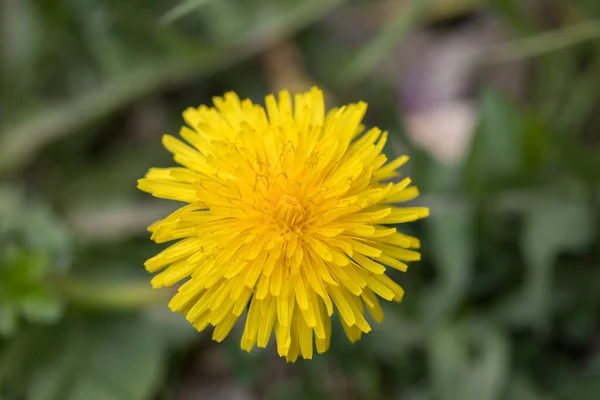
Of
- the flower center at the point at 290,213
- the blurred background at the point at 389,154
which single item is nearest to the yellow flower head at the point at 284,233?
the flower center at the point at 290,213

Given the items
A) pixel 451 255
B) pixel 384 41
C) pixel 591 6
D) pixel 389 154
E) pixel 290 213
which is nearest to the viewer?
pixel 290 213

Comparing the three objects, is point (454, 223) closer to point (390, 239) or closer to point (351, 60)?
point (390, 239)

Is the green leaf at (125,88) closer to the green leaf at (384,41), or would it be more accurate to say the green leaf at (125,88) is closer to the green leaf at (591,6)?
the green leaf at (384,41)

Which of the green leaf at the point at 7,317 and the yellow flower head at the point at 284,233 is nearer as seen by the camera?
the yellow flower head at the point at 284,233

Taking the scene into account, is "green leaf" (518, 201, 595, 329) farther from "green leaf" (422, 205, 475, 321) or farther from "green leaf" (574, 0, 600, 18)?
"green leaf" (574, 0, 600, 18)

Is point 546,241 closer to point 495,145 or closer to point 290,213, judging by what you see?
point 495,145

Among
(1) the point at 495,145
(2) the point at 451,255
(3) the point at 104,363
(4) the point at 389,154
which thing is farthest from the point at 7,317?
(1) the point at 495,145

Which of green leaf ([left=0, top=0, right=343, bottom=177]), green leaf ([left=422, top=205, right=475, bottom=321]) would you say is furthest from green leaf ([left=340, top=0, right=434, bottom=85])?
green leaf ([left=422, top=205, right=475, bottom=321])
